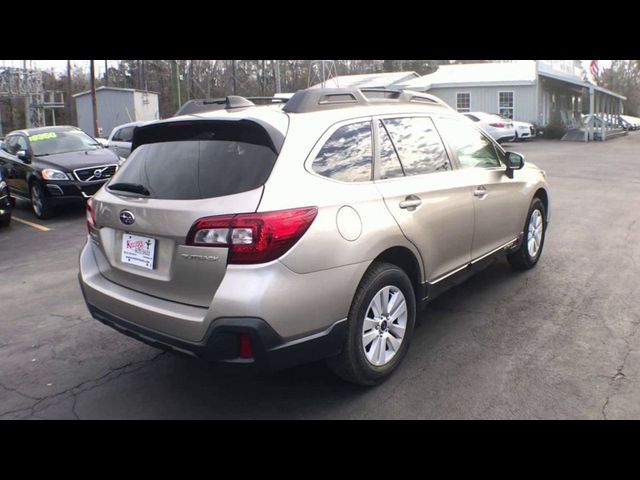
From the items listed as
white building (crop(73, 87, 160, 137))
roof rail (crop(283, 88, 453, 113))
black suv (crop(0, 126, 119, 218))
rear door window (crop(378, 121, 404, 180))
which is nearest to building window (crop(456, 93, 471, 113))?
white building (crop(73, 87, 160, 137))

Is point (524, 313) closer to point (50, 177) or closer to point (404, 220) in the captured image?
point (404, 220)

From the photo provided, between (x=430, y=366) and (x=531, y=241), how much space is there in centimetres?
259

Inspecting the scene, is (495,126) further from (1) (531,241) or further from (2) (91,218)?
(2) (91,218)

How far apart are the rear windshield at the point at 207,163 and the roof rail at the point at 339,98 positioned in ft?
→ 1.46

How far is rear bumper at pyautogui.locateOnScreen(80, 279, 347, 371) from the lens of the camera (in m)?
2.90

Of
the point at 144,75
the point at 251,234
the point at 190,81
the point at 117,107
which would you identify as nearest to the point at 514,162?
the point at 251,234

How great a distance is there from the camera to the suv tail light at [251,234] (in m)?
2.93

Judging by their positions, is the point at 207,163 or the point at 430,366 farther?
the point at 430,366

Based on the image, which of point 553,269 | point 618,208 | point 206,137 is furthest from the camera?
point 618,208

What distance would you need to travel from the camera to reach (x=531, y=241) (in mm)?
5871

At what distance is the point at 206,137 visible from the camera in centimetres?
338

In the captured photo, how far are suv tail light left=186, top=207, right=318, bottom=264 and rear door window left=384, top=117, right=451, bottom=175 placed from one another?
1.30 metres
